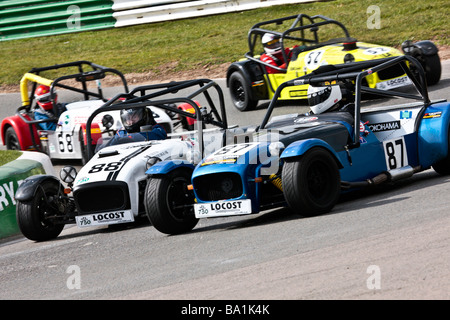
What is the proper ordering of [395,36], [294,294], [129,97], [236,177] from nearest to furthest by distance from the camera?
[294,294]
[236,177]
[129,97]
[395,36]

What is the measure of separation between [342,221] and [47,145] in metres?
8.06

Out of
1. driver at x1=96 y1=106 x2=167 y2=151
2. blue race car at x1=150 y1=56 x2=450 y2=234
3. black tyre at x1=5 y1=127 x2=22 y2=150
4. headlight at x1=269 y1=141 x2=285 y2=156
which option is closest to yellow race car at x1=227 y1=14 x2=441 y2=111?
black tyre at x1=5 y1=127 x2=22 y2=150

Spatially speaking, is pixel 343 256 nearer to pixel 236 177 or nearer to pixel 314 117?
pixel 236 177

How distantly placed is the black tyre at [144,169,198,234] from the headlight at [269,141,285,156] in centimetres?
86

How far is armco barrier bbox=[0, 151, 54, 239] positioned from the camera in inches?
373

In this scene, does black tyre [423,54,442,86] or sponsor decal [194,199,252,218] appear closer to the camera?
sponsor decal [194,199,252,218]

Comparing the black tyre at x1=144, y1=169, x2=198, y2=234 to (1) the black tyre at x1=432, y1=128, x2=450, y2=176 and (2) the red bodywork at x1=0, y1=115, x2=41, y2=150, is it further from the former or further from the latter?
(2) the red bodywork at x1=0, y1=115, x2=41, y2=150

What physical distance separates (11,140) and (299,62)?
205 inches

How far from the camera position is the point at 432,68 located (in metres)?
13.7

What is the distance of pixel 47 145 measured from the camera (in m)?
13.9

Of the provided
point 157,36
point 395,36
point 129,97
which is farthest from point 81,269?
point 157,36

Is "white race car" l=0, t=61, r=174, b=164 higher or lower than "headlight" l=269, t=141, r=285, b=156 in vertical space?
lower

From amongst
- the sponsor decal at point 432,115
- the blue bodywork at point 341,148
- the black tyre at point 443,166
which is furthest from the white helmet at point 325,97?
the black tyre at point 443,166

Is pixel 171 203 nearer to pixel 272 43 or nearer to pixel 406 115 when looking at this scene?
pixel 406 115
